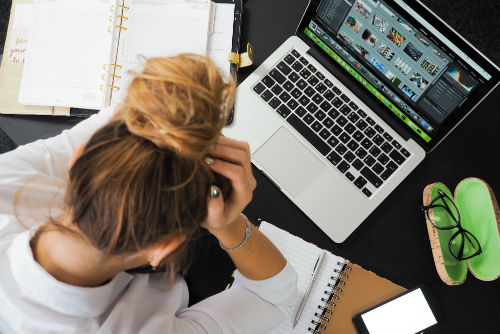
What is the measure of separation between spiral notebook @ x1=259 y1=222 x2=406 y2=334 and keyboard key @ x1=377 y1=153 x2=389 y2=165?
214 mm

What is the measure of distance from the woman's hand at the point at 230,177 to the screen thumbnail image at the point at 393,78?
13.9 inches

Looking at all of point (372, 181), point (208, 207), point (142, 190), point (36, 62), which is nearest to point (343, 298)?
point (372, 181)

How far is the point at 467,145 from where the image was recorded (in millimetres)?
843

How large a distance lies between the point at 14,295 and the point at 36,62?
0.48 metres

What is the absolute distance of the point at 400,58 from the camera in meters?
0.68

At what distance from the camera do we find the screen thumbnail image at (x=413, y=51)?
637mm

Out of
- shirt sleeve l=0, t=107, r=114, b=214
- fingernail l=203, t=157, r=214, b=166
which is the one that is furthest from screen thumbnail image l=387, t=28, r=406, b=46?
shirt sleeve l=0, t=107, r=114, b=214

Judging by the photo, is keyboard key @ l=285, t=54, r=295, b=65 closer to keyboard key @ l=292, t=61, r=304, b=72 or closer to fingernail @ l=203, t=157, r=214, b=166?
keyboard key @ l=292, t=61, r=304, b=72

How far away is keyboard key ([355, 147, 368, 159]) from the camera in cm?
79

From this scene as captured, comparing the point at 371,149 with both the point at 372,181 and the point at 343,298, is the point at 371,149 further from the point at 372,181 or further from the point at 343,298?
the point at 343,298

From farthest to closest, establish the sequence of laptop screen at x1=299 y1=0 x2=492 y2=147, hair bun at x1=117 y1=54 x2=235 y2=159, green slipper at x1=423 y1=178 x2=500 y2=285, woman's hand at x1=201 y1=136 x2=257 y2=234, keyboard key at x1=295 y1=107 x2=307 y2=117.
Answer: keyboard key at x1=295 y1=107 x2=307 y2=117 < green slipper at x1=423 y1=178 x2=500 y2=285 < laptop screen at x1=299 y1=0 x2=492 y2=147 < woman's hand at x1=201 y1=136 x2=257 y2=234 < hair bun at x1=117 y1=54 x2=235 y2=159

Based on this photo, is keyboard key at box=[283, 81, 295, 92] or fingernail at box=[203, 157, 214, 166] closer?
fingernail at box=[203, 157, 214, 166]

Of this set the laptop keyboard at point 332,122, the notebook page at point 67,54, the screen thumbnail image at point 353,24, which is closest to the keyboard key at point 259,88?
the laptop keyboard at point 332,122

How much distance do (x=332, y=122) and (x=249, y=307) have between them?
0.40 metres
